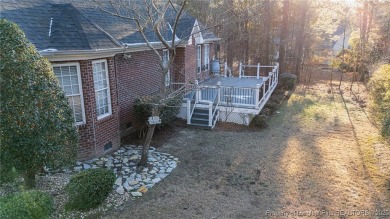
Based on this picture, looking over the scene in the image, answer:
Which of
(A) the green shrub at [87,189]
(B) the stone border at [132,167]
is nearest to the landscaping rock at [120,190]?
(B) the stone border at [132,167]

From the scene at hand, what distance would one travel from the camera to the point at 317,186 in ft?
25.2

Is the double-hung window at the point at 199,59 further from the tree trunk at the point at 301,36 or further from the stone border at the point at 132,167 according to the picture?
the tree trunk at the point at 301,36

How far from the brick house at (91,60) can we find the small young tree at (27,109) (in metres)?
1.72

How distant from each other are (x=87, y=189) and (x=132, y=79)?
5.83 metres

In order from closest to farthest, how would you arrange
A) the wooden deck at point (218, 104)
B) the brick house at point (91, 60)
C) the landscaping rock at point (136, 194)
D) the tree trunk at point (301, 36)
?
the landscaping rock at point (136, 194)
the brick house at point (91, 60)
the wooden deck at point (218, 104)
the tree trunk at point (301, 36)

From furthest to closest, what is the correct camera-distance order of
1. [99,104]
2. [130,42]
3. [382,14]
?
1. [382,14]
2. [130,42]
3. [99,104]

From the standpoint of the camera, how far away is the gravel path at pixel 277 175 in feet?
21.7

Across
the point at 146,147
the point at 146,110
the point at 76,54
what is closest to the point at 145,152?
the point at 146,147

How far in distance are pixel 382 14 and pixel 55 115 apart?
2860 cm

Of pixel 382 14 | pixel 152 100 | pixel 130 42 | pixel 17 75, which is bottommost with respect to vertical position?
pixel 152 100

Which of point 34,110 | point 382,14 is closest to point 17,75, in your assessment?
point 34,110

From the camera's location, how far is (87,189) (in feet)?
19.9

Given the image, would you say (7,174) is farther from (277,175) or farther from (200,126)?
(200,126)

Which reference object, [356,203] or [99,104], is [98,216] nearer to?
[99,104]
